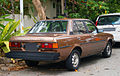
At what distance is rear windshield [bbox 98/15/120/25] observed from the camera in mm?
11236

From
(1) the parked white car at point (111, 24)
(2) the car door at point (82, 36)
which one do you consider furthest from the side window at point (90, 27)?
(1) the parked white car at point (111, 24)

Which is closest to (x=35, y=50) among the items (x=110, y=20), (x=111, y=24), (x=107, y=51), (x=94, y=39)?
(x=94, y=39)

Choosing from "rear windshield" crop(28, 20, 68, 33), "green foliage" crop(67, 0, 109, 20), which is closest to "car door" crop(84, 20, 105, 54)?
"rear windshield" crop(28, 20, 68, 33)

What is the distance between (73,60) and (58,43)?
3.13 feet

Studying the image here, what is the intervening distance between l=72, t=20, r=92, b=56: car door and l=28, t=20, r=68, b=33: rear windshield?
346 millimetres

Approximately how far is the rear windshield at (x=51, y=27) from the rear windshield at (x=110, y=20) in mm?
4716

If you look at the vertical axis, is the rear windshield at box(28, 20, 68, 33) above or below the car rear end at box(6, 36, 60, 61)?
above

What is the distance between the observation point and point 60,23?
23.7 ft

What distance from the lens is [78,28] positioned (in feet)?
23.8

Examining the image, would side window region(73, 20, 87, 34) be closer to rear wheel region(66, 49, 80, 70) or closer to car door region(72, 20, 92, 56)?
car door region(72, 20, 92, 56)

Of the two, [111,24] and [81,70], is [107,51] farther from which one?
[111,24]

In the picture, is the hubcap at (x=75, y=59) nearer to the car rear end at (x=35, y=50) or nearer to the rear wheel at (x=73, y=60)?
the rear wheel at (x=73, y=60)

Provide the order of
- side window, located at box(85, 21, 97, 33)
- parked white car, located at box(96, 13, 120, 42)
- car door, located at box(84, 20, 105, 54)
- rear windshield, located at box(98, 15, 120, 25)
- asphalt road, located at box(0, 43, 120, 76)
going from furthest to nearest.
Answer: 1. rear windshield, located at box(98, 15, 120, 25)
2. parked white car, located at box(96, 13, 120, 42)
3. side window, located at box(85, 21, 97, 33)
4. car door, located at box(84, 20, 105, 54)
5. asphalt road, located at box(0, 43, 120, 76)

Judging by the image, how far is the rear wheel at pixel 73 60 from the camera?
6566 millimetres
